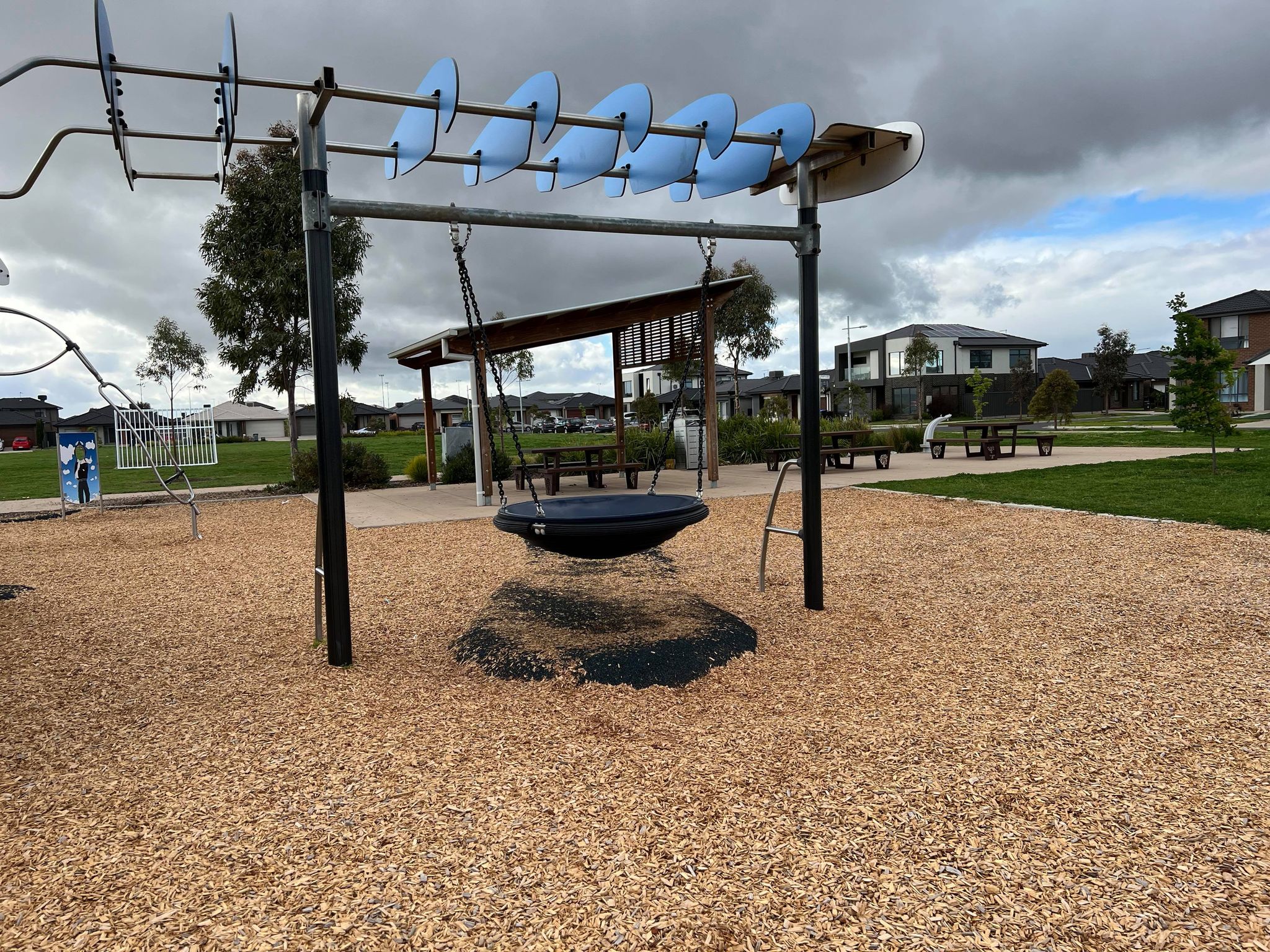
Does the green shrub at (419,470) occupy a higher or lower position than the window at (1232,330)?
lower

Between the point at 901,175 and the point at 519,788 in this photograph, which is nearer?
the point at 519,788

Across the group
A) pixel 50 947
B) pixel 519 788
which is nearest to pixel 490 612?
pixel 519 788

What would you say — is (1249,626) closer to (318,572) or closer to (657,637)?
(657,637)

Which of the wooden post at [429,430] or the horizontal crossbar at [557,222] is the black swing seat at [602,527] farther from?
the wooden post at [429,430]

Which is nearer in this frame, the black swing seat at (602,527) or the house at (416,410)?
the black swing seat at (602,527)

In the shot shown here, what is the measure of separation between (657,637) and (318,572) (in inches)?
72.4

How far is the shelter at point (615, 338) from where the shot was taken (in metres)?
10.7

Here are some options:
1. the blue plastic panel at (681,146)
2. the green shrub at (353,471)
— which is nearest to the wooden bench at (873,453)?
the green shrub at (353,471)

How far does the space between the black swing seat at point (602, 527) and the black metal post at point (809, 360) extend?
0.83 meters

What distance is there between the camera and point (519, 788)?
262 centimetres

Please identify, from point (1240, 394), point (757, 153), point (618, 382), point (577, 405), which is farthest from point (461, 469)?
point (577, 405)

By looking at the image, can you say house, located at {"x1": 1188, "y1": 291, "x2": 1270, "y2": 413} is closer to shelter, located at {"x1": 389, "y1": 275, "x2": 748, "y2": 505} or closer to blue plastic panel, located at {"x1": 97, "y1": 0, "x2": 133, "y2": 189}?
shelter, located at {"x1": 389, "y1": 275, "x2": 748, "y2": 505}

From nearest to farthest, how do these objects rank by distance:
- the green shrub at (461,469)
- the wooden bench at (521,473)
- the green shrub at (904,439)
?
the wooden bench at (521,473), the green shrub at (461,469), the green shrub at (904,439)

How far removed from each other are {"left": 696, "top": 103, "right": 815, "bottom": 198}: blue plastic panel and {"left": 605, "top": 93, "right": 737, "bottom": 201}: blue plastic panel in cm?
19
